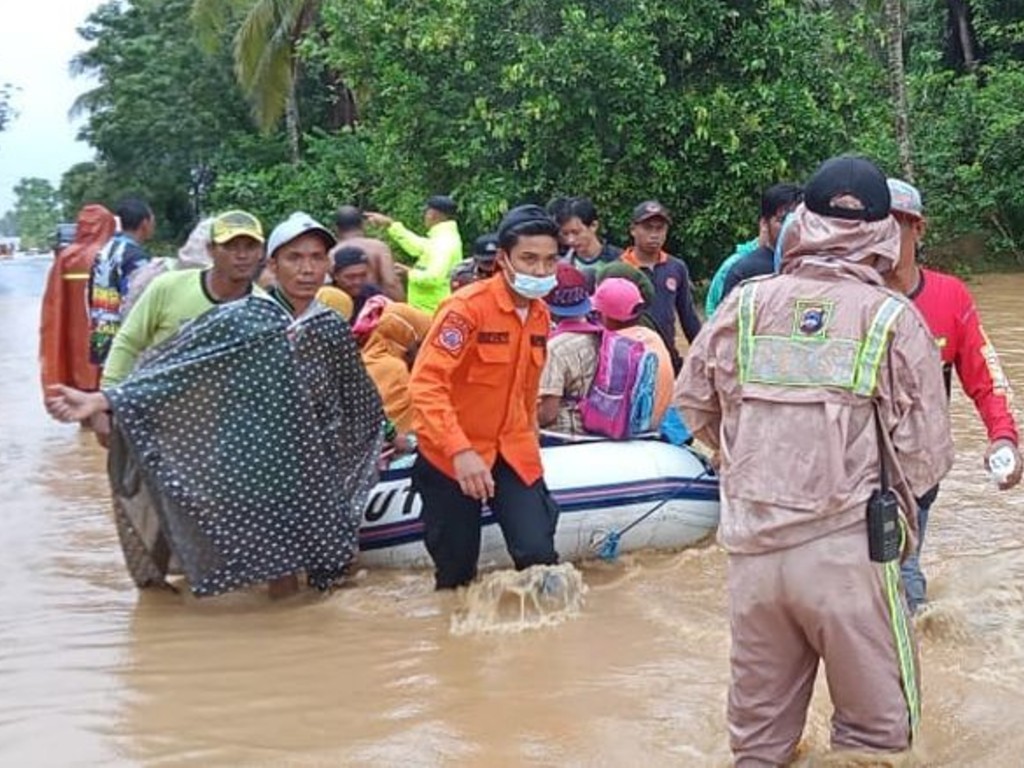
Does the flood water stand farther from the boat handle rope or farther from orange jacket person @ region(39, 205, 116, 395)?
orange jacket person @ region(39, 205, 116, 395)

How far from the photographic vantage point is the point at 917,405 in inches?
123

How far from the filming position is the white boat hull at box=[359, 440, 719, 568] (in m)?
6.05

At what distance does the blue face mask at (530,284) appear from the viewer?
5.13m

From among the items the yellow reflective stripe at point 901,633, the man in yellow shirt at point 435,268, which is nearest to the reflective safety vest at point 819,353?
the yellow reflective stripe at point 901,633

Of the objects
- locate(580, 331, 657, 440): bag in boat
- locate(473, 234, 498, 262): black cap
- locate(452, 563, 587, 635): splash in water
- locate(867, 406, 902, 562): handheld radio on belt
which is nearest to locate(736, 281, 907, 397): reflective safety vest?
locate(867, 406, 902, 562): handheld radio on belt

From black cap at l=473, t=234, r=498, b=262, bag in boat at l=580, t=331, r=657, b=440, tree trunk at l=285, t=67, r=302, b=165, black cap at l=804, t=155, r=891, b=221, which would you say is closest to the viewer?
black cap at l=804, t=155, r=891, b=221

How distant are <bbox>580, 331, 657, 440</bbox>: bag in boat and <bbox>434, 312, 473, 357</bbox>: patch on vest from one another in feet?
4.00

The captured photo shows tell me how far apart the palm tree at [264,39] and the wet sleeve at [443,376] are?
68.7 ft

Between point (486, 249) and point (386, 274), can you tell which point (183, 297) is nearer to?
point (486, 249)

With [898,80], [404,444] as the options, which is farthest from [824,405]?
[898,80]

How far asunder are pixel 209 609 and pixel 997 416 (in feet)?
10.6

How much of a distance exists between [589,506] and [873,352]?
3.10 m

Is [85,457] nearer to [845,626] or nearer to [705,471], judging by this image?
[705,471]

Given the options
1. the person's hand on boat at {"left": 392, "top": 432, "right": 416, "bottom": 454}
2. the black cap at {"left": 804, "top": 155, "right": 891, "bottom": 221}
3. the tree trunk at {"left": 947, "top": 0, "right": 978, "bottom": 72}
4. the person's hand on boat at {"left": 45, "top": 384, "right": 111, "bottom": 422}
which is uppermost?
the tree trunk at {"left": 947, "top": 0, "right": 978, "bottom": 72}
